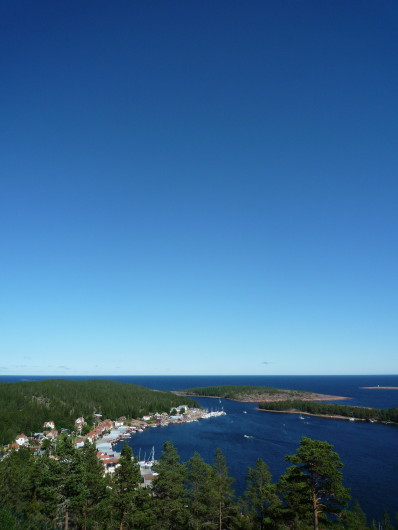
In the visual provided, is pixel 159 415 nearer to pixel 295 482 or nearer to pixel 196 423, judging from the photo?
pixel 196 423

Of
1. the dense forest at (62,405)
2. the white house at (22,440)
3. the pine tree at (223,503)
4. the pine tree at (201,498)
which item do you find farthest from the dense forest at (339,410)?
the pine tree at (201,498)

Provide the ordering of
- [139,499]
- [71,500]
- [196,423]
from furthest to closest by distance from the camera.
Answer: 1. [196,423]
2. [139,499]
3. [71,500]

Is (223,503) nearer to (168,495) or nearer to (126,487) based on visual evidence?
(168,495)

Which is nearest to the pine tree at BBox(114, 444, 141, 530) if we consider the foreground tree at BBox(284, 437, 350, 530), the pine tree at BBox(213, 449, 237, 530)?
the pine tree at BBox(213, 449, 237, 530)

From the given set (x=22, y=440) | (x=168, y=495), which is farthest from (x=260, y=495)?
(x=22, y=440)

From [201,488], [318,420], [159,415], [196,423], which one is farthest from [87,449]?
[318,420]

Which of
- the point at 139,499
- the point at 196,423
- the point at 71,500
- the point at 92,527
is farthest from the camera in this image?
the point at 196,423
